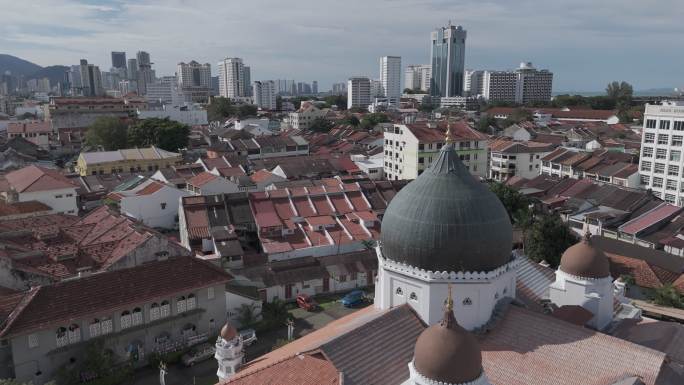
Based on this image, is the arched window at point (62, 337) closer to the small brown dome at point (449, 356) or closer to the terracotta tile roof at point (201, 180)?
the small brown dome at point (449, 356)

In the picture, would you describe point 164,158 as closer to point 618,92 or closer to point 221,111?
point 221,111

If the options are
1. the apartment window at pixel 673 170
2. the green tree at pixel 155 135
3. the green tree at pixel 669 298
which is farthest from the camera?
the green tree at pixel 155 135

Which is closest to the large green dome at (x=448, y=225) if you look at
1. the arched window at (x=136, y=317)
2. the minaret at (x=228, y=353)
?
the minaret at (x=228, y=353)

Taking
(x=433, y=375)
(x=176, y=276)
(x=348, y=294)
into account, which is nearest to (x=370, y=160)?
(x=348, y=294)

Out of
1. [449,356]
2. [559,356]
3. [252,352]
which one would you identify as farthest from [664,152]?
[449,356]

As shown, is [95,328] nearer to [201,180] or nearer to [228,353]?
[228,353]

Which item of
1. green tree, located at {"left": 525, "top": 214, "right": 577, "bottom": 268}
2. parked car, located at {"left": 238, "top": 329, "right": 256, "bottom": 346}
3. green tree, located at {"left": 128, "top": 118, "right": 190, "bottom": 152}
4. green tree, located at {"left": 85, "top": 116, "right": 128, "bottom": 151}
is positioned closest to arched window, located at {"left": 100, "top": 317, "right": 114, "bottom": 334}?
parked car, located at {"left": 238, "top": 329, "right": 256, "bottom": 346}

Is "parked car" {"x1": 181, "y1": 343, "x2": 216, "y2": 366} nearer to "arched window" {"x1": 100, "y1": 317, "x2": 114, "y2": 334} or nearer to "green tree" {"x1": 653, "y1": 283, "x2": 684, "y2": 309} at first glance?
"arched window" {"x1": 100, "y1": 317, "x2": 114, "y2": 334}
